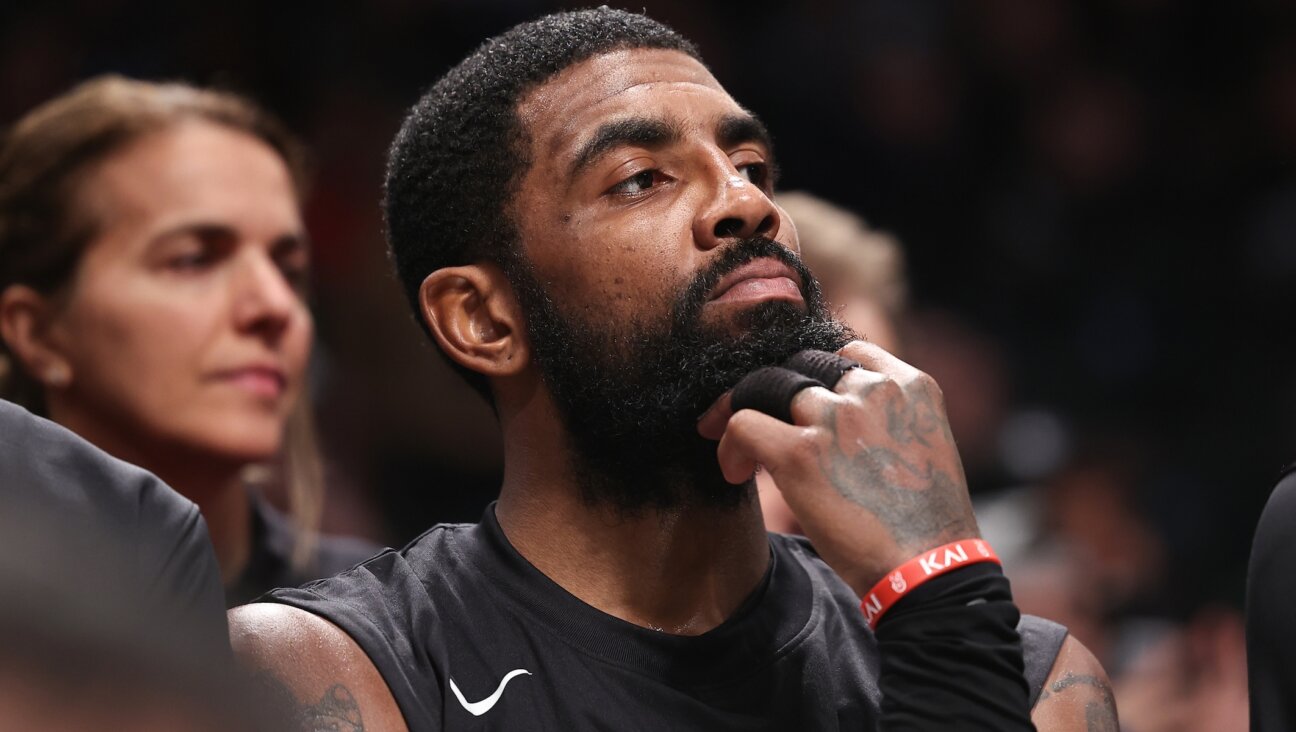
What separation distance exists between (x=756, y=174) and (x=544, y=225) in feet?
1.25

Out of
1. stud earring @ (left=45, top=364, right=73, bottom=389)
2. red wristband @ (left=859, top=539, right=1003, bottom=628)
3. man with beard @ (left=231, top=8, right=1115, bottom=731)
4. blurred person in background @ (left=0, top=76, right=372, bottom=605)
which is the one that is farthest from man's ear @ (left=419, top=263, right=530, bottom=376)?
stud earring @ (left=45, top=364, right=73, bottom=389)

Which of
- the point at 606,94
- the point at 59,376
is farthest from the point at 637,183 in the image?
the point at 59,376

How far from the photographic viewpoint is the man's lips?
2.21 metres

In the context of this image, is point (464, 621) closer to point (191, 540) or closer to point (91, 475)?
point (191, 540)

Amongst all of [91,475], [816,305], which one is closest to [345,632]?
[91,475]

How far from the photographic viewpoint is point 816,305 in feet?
7.53

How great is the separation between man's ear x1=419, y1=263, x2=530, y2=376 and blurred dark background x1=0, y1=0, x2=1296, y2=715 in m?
2.14

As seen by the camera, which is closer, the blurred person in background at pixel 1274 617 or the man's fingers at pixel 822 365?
the blurred person in background at pixel 1274 617

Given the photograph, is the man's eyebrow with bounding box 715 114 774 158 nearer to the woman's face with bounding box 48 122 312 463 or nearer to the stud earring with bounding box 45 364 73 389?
the woman's face with bounding box 48 122 312 463

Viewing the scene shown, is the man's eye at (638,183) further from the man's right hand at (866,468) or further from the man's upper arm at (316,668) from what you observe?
the man's upper arm at (316,668)

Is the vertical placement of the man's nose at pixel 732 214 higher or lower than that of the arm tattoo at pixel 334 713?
Answer: higher

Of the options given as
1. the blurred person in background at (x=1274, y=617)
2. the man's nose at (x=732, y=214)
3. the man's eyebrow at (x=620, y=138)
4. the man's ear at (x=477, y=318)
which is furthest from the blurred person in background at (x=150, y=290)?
the blurred person in background at (x=1274, y=617)

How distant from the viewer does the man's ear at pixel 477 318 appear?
2387 mm

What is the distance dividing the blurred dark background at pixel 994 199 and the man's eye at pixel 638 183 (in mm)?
2377
